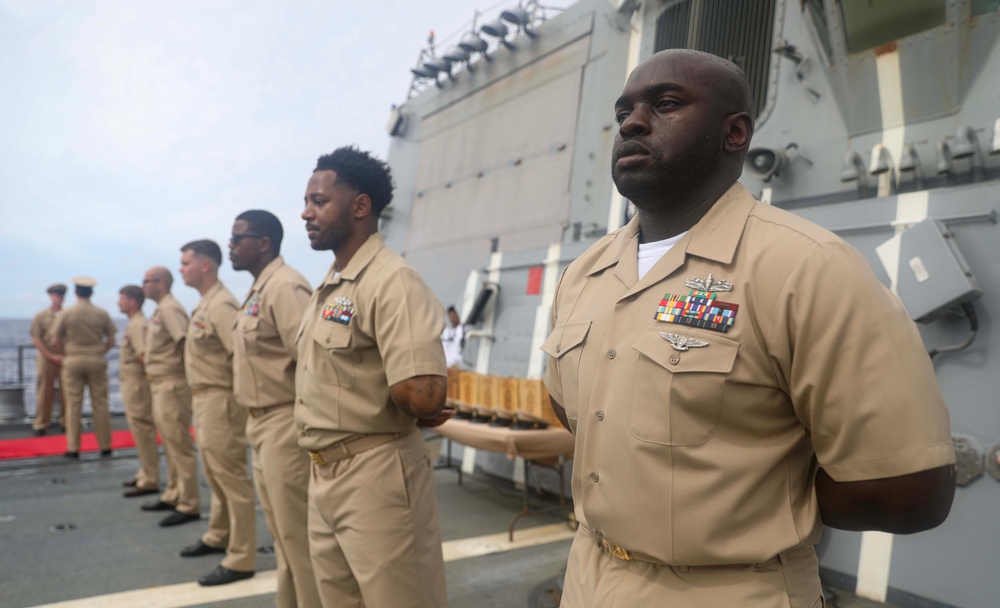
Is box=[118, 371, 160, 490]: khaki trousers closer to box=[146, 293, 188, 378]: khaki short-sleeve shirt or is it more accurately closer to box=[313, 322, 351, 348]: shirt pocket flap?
box=[146, 293, 188, 378]: khaki short-sleeve shirt

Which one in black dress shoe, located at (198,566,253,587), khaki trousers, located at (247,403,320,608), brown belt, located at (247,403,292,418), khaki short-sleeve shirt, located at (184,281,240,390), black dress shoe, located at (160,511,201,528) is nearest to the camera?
khaki trousers, located at (247,403,320,608)

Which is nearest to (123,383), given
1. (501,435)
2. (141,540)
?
(141,540)

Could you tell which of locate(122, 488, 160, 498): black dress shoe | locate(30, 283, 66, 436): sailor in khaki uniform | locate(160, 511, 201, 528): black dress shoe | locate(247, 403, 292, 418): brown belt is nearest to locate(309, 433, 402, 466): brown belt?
locate(247, 403, 292, 418): brown belt

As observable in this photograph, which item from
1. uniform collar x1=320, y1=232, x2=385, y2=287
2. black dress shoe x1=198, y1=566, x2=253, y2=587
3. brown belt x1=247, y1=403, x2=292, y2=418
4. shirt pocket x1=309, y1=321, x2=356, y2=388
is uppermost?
uniform collar x1=320, y1=232, x2=385, y2=287

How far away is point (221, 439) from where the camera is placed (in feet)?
12.9

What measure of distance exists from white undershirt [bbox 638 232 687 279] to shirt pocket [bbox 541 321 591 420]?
0.15m

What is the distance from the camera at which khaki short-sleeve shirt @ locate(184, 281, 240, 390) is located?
4.01 meters

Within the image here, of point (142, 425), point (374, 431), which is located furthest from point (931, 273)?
point (142, 425)

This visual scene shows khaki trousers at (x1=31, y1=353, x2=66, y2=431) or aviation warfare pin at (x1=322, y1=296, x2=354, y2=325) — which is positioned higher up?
aviation warfare pin at (x1=322, y1=296, x2=354, y2=325)

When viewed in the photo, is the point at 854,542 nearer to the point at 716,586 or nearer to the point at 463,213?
the point at 716,586

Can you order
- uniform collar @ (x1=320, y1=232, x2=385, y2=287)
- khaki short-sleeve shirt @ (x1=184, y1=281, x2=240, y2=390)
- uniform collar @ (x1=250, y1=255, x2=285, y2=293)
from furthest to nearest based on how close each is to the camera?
khaki short-sleeve shirt @ (x1=184, y1=281, x2=240, y2=390) < uniform collar @ (x1=250, y1=255, x2=285, y2=293) < uniform collar @ (x1=320, y1=232, x2=385, y2=287)

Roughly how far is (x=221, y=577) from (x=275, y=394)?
1.28m

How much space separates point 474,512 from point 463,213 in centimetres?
315

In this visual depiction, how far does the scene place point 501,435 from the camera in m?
4.39
